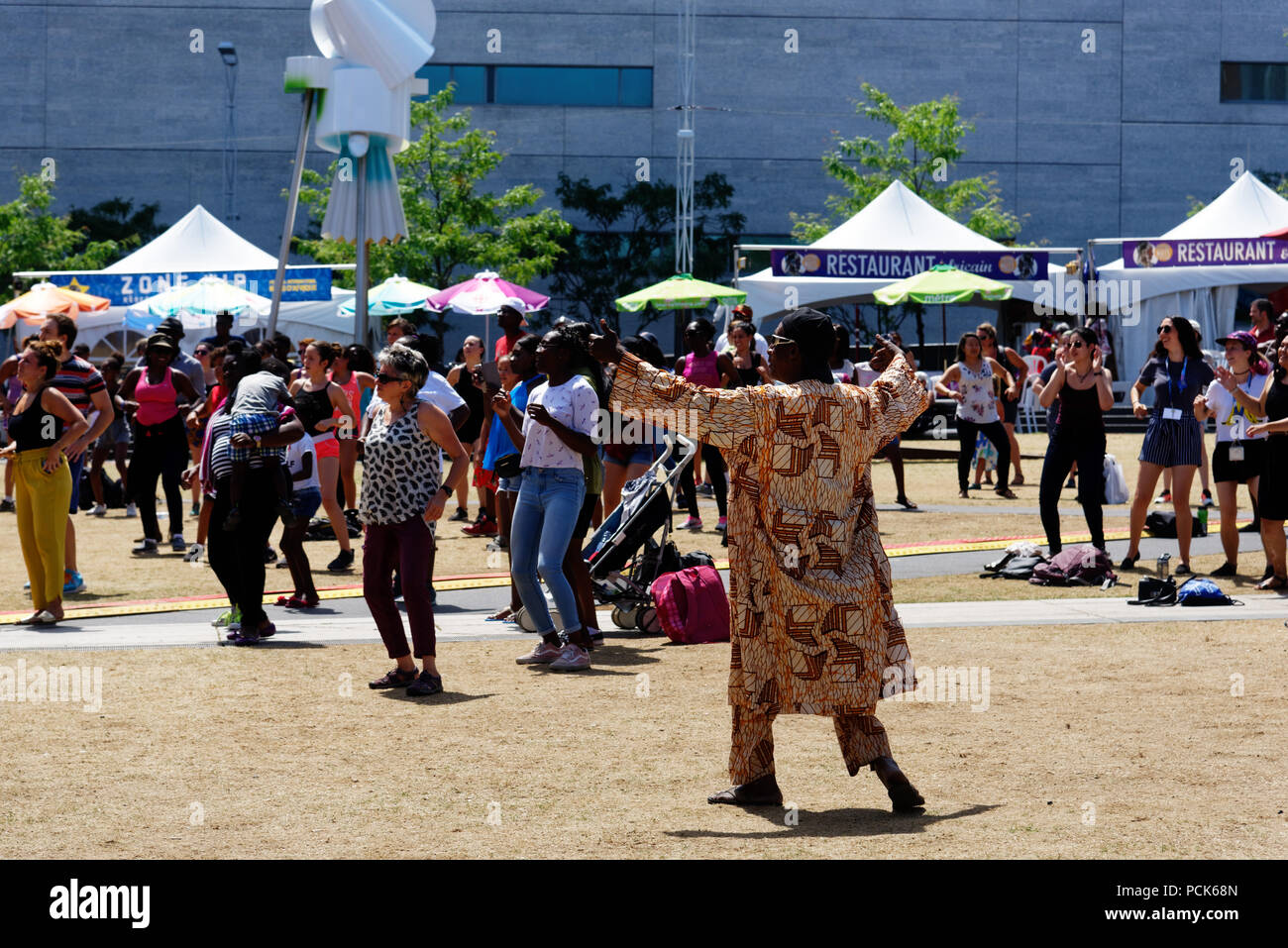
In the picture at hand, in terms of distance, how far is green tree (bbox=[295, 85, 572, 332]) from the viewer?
139 ft

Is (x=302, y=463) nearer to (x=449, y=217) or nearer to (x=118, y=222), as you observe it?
(x=449, y=217)

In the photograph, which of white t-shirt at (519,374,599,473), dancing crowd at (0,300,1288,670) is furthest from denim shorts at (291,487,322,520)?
white t-shirt at (519,374,599,473)

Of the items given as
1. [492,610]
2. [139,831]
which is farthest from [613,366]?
[492,610]

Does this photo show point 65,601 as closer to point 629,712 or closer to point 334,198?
point 629,712

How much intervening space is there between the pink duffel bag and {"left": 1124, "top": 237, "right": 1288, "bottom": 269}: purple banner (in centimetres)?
2440

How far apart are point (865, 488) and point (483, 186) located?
45.4 m

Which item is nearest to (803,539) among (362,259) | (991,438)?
(991,438)

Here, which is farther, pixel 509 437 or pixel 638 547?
pixel 509 437

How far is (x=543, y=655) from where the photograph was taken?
930 centimetres

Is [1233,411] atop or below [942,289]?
below

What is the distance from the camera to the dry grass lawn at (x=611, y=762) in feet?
18.2

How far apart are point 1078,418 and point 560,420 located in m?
5.54

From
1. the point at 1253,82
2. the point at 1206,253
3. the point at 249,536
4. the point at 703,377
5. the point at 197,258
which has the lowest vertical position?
the point at 249,536

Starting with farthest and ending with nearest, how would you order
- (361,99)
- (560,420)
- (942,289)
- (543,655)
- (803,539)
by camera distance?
(942,289), (361,99), (543,655), (560,420), (803,539)
